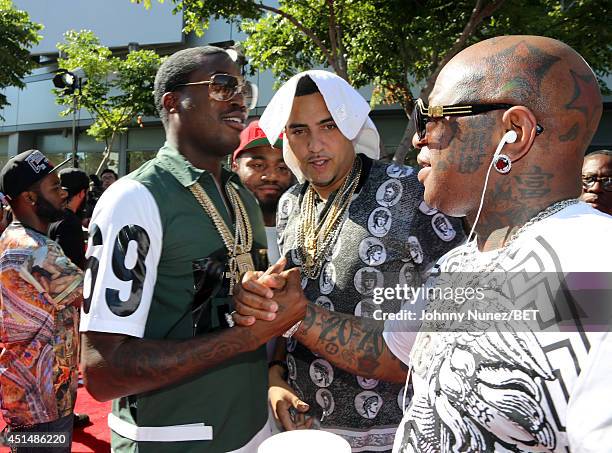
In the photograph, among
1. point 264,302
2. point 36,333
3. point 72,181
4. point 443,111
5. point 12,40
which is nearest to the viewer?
point 443,111

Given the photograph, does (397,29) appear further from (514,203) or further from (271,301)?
Answer: (514,203)

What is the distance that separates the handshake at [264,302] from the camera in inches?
76.6

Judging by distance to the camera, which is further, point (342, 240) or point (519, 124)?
point (342, 240)

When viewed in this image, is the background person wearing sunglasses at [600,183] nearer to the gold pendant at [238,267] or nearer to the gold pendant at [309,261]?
the gold pendant at [309,261]

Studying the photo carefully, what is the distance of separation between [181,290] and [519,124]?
4.30ft

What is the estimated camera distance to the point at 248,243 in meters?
2.25

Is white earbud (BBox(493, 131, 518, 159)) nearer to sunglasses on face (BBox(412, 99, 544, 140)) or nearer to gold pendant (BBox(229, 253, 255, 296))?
sunglasses on face (BBox(412, 99, 544, 140))

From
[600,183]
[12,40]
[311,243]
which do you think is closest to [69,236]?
[311,243]

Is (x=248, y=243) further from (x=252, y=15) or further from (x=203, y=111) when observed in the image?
(x=252, y=15)

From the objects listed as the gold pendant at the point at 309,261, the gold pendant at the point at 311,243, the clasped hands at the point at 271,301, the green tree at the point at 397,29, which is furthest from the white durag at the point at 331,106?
the green tree at the point at 397,29

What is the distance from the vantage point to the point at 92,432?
16.4 ft

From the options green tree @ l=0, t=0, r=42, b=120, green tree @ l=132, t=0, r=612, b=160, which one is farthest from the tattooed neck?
green tree @ l=0, t=0, r=42, b=120

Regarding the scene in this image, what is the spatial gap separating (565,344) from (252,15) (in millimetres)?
9585

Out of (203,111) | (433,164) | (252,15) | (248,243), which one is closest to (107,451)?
(248,243)
